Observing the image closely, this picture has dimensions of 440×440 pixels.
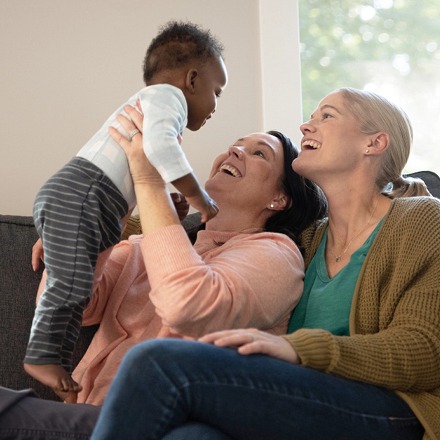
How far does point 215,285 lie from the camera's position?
3.84 feet

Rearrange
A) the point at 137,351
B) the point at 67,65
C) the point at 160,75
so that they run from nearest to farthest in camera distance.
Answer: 1. the point at 137,351
2. the point at 160,75
3. the point at 67,65

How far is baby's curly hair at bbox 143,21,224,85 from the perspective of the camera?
1.48 m

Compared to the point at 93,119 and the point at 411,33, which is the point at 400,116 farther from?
the point at 411,33

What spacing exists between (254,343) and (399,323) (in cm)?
42

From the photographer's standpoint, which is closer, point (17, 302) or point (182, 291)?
point (182, 291)

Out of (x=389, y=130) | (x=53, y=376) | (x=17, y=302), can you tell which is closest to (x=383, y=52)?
(x=389, y=130)

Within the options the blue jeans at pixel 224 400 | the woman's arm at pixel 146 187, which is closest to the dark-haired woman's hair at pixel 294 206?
the woman's arm at pixel 146 187

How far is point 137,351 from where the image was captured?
892mm

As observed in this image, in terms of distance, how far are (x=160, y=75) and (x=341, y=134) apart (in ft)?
1.89

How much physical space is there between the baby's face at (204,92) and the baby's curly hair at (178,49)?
1.2 inches

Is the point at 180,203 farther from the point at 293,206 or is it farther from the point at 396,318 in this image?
the point at 396,318

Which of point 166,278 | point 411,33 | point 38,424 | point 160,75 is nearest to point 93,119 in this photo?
point 160,75

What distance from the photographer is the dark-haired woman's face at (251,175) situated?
1.74 metres

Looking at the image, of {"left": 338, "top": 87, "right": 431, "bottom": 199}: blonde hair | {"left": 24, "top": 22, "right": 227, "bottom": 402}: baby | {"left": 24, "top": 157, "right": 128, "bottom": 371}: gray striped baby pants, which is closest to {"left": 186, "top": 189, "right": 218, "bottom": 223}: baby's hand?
{"left": 24, "top": 22, "right": 227, "bottom": 402}: baby
